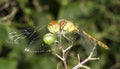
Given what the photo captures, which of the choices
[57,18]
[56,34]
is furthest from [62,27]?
[57,18]

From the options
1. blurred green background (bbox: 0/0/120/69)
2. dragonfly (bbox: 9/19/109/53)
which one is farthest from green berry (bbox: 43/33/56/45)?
blurred green background (bbox: 0/0/120/69)

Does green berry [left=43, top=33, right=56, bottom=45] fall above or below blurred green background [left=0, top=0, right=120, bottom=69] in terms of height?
above

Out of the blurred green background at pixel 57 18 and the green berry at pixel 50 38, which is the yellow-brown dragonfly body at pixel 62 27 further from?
the blurred green background at pixel 57 18

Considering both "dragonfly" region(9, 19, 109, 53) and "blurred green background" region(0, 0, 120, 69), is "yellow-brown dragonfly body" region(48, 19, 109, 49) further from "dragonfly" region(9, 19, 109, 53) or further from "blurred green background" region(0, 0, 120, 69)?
"blurred green background" region(0, 0, 120, 69)

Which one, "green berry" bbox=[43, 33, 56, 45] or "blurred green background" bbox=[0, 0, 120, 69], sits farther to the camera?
"blurred green background" bbox=[0, 0, 120, 69]

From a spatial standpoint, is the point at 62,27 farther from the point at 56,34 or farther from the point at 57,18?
the point at 57,18

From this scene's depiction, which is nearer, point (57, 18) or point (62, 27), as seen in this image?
point (62, 27)
